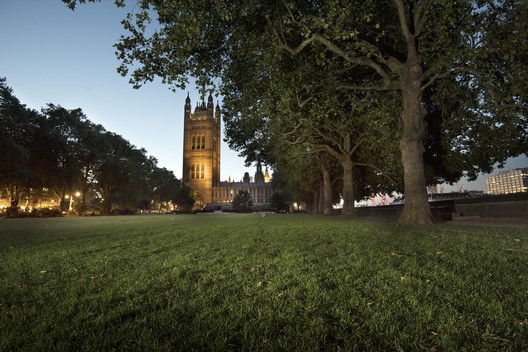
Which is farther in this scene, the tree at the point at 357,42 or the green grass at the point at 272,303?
the tree at the point at 357,42

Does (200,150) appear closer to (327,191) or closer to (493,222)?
(327,191)

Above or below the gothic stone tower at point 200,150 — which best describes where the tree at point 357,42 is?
below

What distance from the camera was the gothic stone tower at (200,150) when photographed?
588 feet

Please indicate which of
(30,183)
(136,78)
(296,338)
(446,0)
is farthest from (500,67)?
(30,183)

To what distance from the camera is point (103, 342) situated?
101 inches

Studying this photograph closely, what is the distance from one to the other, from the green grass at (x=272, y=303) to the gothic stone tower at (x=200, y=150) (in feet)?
577

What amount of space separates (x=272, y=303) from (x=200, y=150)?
594ft

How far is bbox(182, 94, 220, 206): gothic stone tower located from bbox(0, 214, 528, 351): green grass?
176m

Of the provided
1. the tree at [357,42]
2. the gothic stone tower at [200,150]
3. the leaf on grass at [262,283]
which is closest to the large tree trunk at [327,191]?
the tree at [357,42]

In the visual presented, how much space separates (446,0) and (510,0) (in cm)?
683

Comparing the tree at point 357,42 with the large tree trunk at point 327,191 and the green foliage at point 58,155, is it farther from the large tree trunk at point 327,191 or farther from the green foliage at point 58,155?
the green foliage at point 58,155

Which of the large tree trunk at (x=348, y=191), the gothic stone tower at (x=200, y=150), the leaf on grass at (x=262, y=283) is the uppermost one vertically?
the gothic stone tower at (x=200, y=150)

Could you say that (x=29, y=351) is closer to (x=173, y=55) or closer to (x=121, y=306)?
(x=121, y=306)

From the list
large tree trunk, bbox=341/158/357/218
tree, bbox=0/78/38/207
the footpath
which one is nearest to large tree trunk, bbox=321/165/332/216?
large tree trunk, bbox=341/158/357/218
